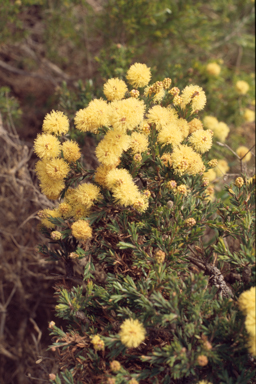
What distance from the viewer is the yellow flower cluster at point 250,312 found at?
1292mm

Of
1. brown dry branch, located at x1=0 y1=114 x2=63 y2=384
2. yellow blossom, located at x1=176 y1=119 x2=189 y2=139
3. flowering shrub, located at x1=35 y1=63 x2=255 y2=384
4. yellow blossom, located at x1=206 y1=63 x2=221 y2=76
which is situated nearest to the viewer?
flowering shrub, located at x1=35 y1=63 x2=255 y2=384

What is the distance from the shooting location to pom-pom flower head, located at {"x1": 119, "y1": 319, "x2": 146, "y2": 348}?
1.37 meters

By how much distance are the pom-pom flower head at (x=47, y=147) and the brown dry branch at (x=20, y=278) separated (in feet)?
3.43

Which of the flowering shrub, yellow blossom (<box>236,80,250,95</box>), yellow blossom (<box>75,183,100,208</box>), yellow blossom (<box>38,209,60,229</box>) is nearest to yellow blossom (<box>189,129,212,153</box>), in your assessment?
the flowering shrub

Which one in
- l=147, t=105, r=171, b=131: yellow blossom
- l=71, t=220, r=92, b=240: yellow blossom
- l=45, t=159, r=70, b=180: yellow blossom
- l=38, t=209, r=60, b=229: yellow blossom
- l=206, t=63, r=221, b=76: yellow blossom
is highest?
l=147, t=105, r=171, b=131: yellow blossom

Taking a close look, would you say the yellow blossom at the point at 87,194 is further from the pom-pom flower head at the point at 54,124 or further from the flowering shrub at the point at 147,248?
the pom-pom flower head at the point at 54,124

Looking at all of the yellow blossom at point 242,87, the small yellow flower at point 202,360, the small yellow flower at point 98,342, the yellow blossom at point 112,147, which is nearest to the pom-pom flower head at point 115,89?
the yellow blossom at point 112,147

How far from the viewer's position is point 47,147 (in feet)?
5.65

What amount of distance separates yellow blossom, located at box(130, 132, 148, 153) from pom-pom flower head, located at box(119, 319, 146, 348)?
92 cm

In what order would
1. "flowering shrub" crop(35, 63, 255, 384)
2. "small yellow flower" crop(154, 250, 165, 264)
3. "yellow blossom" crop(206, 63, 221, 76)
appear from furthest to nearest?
"yellow blossom" crop(206, 63, 221, 76) → "small yellow flower" crop(154, 250, 165, 264) → "flowering shrub" crop(35, 63, 255, 384)

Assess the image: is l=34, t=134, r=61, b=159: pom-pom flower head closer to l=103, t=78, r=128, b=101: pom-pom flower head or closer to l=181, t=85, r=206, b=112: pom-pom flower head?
l=103, t=78, r=128, b=101: pom-pom flower head

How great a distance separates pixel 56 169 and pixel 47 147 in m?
0.14

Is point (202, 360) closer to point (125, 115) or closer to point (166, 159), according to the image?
point (166, 159)

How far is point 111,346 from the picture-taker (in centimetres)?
147
